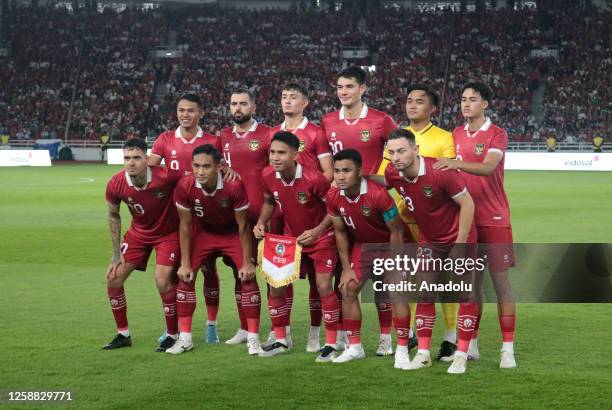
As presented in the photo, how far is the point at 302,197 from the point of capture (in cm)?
802

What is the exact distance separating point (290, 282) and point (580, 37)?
46.0 meters

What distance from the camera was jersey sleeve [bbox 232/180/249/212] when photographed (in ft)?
26.9

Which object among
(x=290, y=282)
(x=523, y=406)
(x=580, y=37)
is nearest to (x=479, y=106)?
(x=290, y=282)

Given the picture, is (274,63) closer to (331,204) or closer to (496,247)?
(331,204)

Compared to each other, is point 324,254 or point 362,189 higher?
point 362,189

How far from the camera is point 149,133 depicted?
161ft

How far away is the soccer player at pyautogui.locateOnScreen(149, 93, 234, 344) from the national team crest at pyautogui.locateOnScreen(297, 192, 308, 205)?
3.82ft

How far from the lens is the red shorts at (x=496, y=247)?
7.61 m

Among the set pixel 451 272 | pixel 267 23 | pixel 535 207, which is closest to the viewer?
pixel 451 272

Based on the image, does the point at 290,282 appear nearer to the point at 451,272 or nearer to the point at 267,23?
the point at 451,272

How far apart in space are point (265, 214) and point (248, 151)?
0.89m

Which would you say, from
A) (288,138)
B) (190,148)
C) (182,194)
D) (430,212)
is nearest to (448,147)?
(430,212)

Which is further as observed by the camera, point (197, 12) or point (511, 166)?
point (197, 12)

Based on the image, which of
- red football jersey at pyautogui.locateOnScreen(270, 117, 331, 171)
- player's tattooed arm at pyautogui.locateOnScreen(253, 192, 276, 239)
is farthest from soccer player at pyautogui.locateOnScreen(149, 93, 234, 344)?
red football jersey at pyautogui.locateOnScreen(270, 117, 331, 171)
